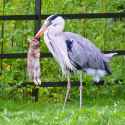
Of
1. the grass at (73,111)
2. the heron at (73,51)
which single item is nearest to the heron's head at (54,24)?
the heron at (73,51)

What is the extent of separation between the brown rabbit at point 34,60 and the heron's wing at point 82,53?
77cm

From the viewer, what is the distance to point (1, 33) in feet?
39.9

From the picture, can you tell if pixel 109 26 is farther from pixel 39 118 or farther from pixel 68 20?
pixel 39 118

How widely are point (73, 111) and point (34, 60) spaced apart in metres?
2.13

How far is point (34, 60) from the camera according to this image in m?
10.8

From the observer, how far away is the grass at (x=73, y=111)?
25.9 feet

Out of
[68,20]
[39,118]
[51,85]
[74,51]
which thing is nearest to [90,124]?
[39,118]

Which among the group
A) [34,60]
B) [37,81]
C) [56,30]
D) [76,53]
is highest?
[56,30]

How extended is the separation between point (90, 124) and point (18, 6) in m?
5.97

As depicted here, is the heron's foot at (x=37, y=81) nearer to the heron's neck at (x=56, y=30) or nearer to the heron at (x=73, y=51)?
the heron at (x=73, y=51)

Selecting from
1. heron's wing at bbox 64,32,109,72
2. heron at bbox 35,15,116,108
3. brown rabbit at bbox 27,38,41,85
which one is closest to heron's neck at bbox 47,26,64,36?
heron at bbox 35,15,116,108

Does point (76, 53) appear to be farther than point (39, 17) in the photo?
No

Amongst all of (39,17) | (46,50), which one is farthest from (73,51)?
(46,50)

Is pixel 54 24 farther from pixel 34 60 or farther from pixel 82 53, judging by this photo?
pixel 34 60
